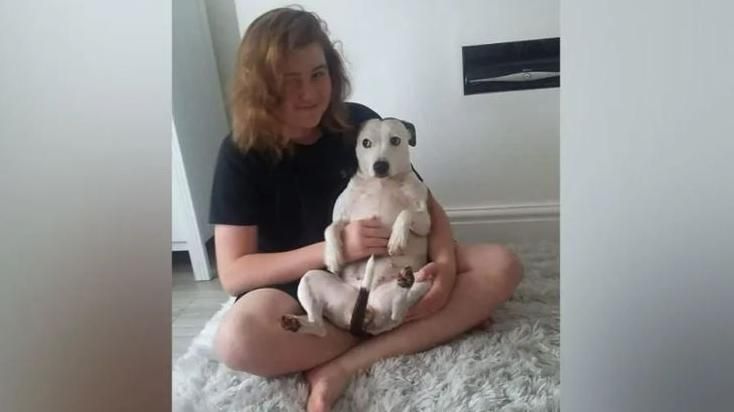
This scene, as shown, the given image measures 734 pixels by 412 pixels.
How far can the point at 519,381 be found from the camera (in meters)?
0.45

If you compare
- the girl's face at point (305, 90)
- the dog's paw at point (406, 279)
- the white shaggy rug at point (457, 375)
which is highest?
the girl's face at point (305, 90)

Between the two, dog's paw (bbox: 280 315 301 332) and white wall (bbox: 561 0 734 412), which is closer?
white wall (bbox: 561 0 734 412)

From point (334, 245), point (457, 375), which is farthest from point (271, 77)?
point (457, 375)

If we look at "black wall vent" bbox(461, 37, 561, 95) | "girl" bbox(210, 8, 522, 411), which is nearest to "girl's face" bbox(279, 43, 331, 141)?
"girl" bbox(210, 8, 522, 411)

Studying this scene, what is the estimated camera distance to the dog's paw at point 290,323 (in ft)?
1.61

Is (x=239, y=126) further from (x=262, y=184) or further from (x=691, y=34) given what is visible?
(x=691, y=34)

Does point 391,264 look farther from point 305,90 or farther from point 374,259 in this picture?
point 305,90

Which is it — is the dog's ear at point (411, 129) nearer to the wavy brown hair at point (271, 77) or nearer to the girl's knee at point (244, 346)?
the wavy brown hair at point (271, 77)

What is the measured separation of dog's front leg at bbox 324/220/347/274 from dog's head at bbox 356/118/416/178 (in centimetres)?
5

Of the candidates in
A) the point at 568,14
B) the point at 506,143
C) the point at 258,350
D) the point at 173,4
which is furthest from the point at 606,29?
the point at 258,350

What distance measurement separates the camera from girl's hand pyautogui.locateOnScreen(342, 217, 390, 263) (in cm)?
48

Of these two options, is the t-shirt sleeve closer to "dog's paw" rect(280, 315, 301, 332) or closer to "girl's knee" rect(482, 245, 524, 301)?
"dog's paw" rect(280, 315, 301, 332)

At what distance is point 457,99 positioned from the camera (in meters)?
0.45

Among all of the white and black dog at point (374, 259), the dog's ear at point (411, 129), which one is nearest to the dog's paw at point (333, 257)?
the white and black dog at point (374, 259)
